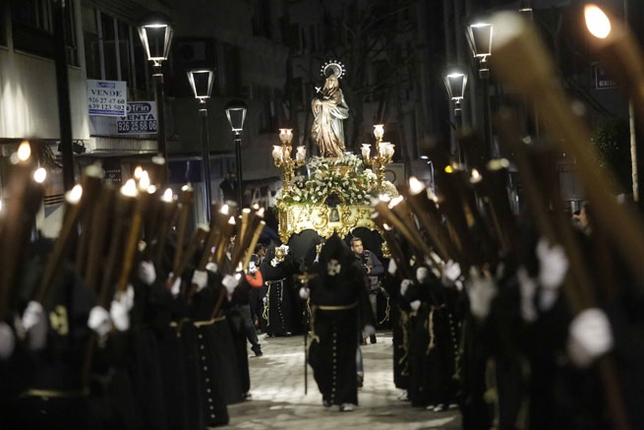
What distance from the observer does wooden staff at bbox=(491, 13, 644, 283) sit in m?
Answer: 4.89

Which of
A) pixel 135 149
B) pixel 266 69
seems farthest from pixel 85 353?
pixel 266 69

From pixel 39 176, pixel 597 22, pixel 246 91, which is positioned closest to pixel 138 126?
pixel 39 176

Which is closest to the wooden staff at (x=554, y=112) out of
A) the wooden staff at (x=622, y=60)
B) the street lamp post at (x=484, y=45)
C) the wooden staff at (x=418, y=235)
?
the wooden staff at (x=622, y=60)

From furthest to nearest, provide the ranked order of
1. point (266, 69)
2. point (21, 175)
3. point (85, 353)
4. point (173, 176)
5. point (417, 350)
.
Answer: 1. point (266, 69)
2. point (173, 176)
3. point (417, 350)
4. point (85, 353)
5. point (21, 175)

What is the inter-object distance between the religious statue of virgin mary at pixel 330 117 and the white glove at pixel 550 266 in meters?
20.5

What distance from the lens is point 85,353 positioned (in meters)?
9.02

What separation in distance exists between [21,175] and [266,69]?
47435 mm

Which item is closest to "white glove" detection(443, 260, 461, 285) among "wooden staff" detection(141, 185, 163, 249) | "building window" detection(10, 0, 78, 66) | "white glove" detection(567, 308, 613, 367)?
"wooden staff" detection(141, 185, 163, 249)

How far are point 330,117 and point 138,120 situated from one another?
4677 millimetres

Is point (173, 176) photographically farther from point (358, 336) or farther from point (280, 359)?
point (358, 336)

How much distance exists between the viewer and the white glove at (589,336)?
6.49 metres

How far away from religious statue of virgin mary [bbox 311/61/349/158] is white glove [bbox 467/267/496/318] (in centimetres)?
1906

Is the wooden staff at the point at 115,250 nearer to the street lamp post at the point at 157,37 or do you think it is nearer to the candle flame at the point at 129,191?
the candle flame at the point at 129,191

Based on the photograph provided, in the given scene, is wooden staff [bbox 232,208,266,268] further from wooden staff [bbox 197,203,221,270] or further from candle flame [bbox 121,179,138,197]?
candle flame [bbox 121,179,138,197]
